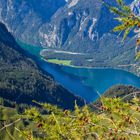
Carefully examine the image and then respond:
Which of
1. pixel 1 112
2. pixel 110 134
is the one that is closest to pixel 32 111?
pixel 110 134

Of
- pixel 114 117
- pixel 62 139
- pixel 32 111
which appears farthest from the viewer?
pixel 32 111

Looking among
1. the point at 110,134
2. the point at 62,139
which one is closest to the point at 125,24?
the point at 110,134

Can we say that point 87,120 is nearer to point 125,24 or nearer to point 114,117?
point 114,117

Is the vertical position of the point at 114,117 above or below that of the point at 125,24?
below

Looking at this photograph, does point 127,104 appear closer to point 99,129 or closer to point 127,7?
point 99,129

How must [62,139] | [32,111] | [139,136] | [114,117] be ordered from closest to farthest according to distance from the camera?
[139,136] < [114,117] < [62,139] < [32,111]

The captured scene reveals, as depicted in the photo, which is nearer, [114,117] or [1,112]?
[114,117]
